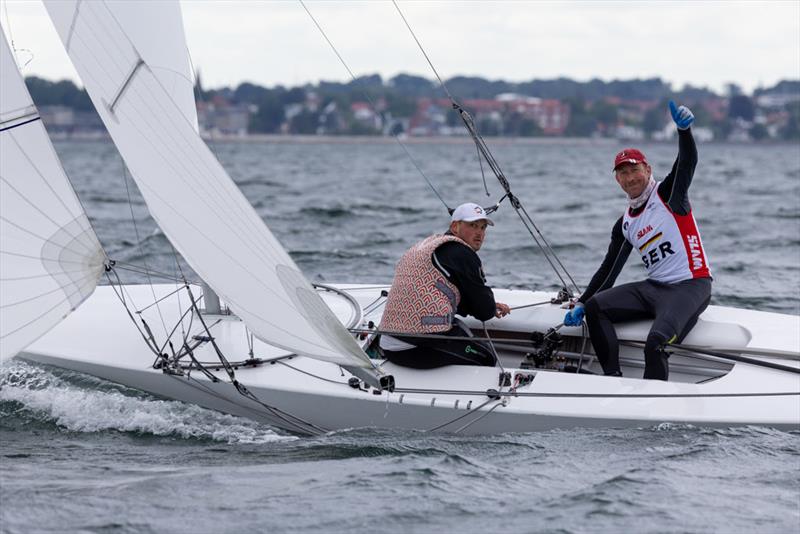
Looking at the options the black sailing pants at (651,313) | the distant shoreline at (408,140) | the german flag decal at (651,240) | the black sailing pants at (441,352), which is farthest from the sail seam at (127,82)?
the distant shoreline at (408,140)

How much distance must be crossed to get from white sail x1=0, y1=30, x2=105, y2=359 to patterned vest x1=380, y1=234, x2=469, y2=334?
1312mm

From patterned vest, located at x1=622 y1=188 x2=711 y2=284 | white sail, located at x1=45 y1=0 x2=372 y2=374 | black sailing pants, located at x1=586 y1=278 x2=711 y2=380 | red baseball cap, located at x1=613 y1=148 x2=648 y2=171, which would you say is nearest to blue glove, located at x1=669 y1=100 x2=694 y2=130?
red baseball cap, located at x1=613 y1=148 x2=648 y2=171

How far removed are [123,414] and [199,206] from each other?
124 cm

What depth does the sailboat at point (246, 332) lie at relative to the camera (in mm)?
4094

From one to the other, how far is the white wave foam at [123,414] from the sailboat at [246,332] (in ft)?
0.27

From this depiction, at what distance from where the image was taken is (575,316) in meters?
4.89

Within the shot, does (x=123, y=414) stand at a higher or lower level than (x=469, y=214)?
lower

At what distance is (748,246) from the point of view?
35.3 feet

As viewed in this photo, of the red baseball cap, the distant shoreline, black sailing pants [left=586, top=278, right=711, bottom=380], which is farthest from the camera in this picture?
the distant shoreline

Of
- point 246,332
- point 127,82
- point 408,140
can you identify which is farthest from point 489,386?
point 408,140

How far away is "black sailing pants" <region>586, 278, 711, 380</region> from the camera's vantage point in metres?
4.62

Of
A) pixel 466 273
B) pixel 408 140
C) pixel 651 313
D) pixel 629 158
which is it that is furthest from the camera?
pixel 408 140

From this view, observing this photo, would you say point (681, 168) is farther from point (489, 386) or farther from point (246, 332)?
point (246, 332)

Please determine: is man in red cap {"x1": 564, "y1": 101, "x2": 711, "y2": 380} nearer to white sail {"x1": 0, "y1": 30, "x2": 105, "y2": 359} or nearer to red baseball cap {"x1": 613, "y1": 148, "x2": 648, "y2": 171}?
red baseball cap {"x1": 613, "y1": 148, "x2": 648, "y2": 171}
